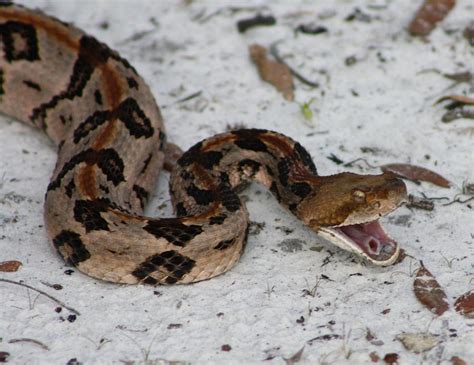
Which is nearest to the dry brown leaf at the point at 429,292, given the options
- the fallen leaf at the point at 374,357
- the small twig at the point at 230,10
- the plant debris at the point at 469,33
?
the fallen leaf at the point at 374,357

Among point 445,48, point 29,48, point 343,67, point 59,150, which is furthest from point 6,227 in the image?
point 445,48

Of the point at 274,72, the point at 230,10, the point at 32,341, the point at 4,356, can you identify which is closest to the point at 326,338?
the point at 32,341

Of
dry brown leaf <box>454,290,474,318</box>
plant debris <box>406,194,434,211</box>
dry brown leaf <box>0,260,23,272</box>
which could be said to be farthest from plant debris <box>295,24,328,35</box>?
dry brown leaf <box>0,260,23,272</box>

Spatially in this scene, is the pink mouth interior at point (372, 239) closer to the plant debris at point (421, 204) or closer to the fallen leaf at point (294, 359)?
the plant debris at point (421, 204)

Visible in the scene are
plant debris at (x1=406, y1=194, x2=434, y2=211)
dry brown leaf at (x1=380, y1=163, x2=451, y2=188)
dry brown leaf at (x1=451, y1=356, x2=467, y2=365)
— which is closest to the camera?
dry brown leaf at (x1=451, y1=356, x2=467, y2=365)

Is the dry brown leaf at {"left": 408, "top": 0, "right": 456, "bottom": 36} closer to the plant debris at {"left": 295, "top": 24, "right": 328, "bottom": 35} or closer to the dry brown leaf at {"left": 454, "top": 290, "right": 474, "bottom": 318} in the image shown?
the plant debris at {"left": 295, "top": 24, "right": 328, "bottom": 35}

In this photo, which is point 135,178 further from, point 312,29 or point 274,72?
point 312,29

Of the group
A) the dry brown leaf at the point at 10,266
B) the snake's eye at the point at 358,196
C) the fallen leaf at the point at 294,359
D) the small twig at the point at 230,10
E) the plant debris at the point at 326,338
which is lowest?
the plant debris at the point at 326,338
